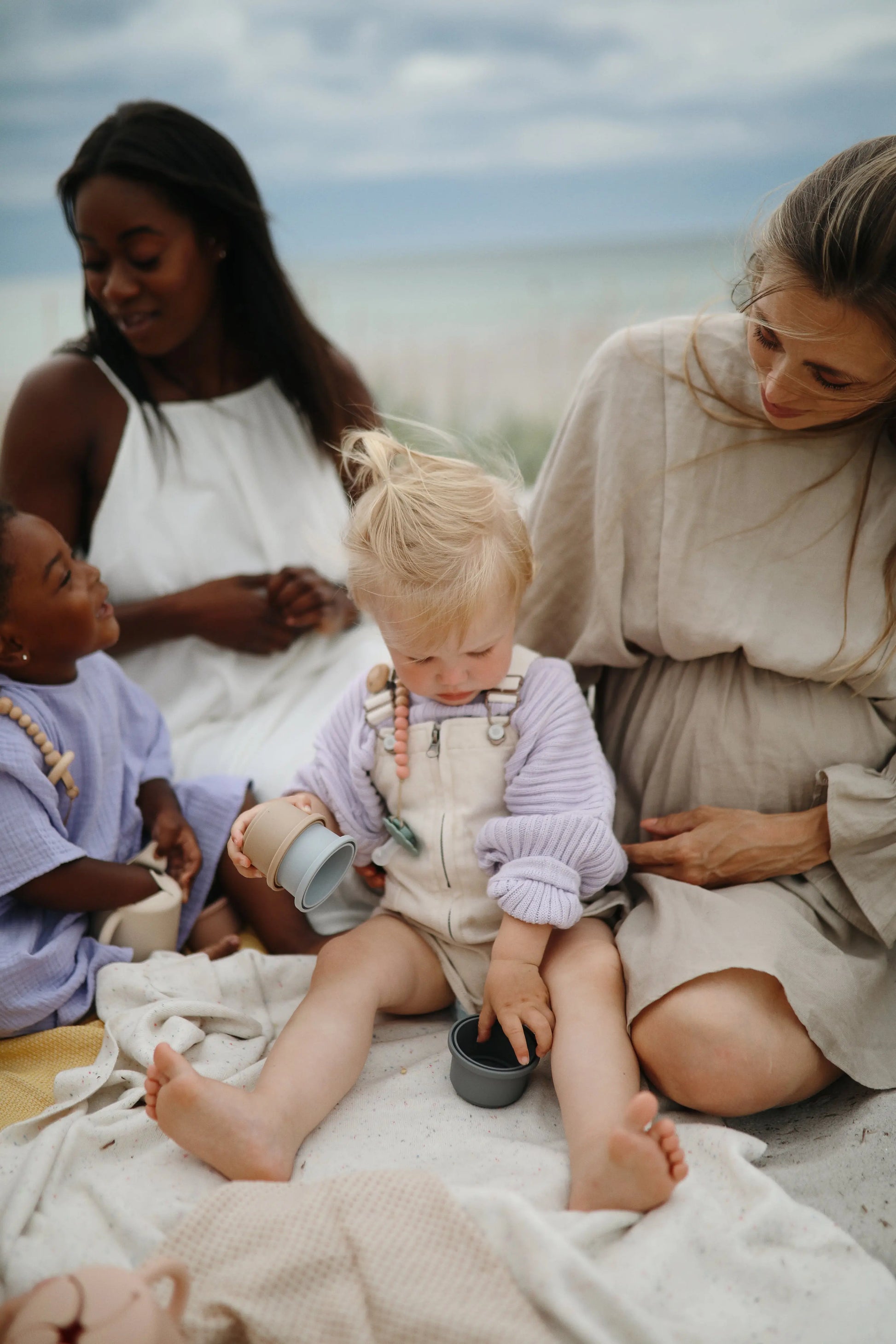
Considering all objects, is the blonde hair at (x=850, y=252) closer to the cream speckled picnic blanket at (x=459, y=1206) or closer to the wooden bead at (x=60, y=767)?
the cream speckled picnic blanket at (x=459, y=1206)

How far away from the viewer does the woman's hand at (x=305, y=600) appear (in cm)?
194

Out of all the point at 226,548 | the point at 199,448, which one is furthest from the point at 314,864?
the point at 199,448

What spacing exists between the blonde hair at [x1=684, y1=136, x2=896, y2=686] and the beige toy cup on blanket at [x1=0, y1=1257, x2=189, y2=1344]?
111 centimetres

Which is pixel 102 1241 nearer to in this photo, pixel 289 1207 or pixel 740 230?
pixel 289 1207

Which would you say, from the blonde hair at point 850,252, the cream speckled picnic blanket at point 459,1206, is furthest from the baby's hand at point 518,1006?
the blonde hair at point 850,252

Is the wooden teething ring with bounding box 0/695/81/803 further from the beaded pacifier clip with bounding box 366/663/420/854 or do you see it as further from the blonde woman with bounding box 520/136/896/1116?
the blonde woman with bounding box 520/136/896/1116

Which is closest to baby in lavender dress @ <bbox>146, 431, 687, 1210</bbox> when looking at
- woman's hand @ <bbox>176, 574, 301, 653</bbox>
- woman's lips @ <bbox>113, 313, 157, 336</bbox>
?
woman's hand @ <bbox>176, 574, 301, 653</bbox>

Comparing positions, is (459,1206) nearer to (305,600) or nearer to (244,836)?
(244,836)

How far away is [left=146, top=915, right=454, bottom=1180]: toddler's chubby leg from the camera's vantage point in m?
1.13

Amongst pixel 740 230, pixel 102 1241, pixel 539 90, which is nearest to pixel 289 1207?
pixel 102 1241

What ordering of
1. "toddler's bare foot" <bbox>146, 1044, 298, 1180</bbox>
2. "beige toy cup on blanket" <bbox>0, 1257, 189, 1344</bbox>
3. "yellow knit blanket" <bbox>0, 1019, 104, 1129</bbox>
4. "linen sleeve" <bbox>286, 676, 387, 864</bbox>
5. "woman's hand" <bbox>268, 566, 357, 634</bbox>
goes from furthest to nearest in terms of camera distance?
"woman's hand" <bbox>268, 566, 357, 634</bbox>, "linen sleeve" <bbox>286, 676, 387, 864</bbox>, "yellow knit blanket" <bbox>0, 1019, 104, 1129</bbox>, "toddler's bare foot" <bbox>146, 1044, 298, 1180</bbox>, "beige toy cup on blanket" <bbox>0, 1257, 189, 1344</bbox>

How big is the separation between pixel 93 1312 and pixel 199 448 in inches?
60.8

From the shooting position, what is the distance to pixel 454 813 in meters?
1.41

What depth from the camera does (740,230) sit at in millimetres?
1333
